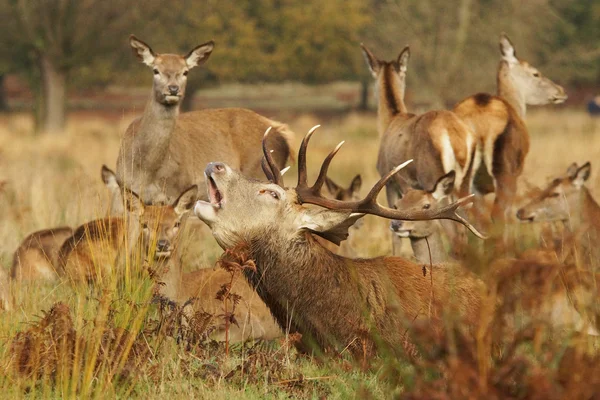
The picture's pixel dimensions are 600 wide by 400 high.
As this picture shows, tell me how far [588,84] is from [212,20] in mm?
22118

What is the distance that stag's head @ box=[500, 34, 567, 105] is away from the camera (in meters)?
10.7

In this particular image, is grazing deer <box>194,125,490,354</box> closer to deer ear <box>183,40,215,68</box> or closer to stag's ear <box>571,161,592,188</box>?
stag's ear <box>571,161,592,188</box>

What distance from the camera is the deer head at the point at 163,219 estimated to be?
651 cm

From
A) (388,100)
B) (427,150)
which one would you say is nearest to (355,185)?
(427,150)

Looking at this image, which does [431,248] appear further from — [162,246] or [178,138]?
[178,138]

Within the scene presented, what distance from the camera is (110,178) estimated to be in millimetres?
8359

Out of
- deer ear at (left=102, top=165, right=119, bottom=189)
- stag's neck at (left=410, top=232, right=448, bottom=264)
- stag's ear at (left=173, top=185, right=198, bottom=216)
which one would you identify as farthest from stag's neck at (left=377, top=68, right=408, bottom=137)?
stag's ear at (left=173, top=185, right=198, bottom=216)

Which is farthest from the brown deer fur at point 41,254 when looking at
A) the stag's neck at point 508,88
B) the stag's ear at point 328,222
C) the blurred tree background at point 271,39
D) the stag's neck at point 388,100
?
the blurred tree background at point 271,39

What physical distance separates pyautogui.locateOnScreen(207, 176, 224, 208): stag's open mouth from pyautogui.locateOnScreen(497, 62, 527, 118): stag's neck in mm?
5987

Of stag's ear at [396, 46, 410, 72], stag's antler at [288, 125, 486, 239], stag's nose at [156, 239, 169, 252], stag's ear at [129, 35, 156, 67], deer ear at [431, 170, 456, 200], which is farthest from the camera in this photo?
stag's ear at [396, 46, 410, 72]

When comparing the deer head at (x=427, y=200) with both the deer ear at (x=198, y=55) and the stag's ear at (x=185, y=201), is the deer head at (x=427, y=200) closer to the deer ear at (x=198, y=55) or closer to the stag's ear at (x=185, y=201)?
the stag's ear at (x=185, y=201)

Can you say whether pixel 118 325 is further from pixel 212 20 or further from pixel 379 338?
pixel 212 20

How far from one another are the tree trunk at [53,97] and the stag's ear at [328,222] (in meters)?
23.2

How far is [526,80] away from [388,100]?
5.67 ft
